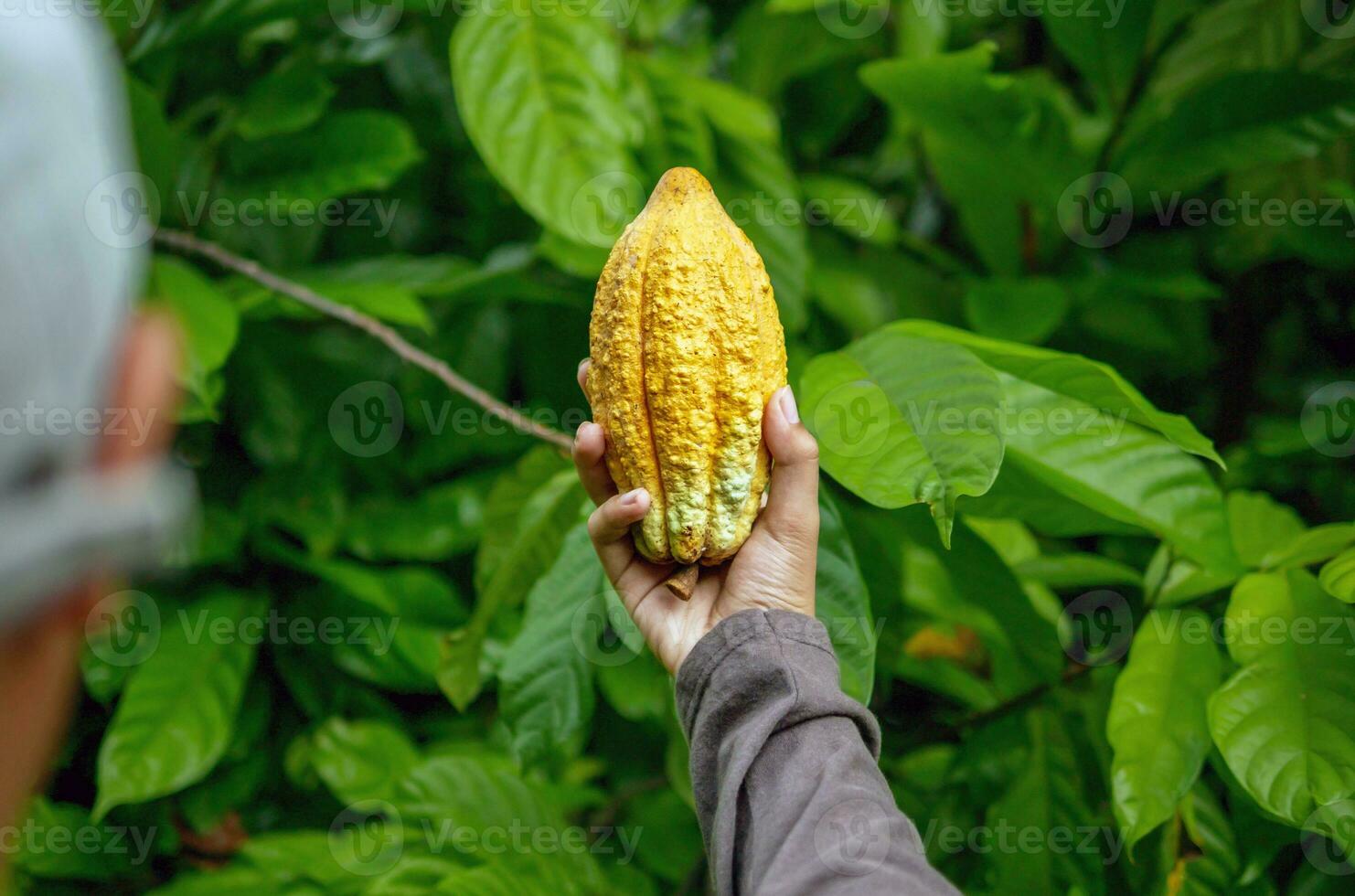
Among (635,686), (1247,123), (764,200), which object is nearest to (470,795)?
(635,686)

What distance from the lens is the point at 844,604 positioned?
0.97 meters

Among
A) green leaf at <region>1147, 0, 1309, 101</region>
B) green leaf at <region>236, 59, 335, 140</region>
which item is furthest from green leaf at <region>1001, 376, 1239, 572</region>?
green leaf at <region>236, 59, 335, 140</region>

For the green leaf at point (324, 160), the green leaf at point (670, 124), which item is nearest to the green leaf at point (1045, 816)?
the green leaf at point (670, 124)

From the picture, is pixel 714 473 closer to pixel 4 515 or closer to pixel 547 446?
pixel 547 446

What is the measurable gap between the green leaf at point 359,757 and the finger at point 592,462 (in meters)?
0.79

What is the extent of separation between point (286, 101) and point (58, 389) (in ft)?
4.36

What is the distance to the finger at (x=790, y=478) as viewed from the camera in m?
0.83

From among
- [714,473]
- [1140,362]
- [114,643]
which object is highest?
[714,473]

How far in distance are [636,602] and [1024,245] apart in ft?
3.54

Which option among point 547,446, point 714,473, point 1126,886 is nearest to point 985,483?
point 714,473

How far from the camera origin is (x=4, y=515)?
34 cm

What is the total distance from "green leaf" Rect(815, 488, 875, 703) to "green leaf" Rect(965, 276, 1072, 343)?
0.58 meters

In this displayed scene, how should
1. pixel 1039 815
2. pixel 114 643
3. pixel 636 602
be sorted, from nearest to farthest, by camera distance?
pixel 636 602
pixel 1039 815
pixel 114 643

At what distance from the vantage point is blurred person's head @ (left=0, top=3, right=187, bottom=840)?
0.33m
